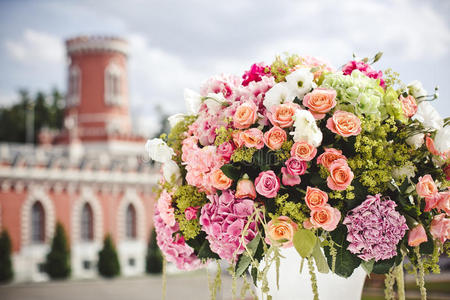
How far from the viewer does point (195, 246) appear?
2076 millimetres

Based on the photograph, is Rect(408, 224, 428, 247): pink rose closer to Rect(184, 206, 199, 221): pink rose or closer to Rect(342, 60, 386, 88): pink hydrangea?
Rect(342, 60, 386, 88): pink hydrangea

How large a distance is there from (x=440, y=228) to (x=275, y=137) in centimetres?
69

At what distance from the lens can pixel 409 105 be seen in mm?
1911

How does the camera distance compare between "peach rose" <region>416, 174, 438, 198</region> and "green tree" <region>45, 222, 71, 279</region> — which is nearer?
"peach rose" <region>416, 174, 438, 198</region>

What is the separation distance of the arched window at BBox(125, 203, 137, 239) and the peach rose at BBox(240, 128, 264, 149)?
2342cm

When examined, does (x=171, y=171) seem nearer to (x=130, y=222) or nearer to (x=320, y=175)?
(x=320, y=175)

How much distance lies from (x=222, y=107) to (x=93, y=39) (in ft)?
97.9

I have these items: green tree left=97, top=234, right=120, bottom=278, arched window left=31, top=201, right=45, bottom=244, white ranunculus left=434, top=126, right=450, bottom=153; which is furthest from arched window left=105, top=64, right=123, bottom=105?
white ranunculus left=434, top=126, right=450, bottom=153

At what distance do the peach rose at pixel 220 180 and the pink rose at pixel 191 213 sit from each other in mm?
201

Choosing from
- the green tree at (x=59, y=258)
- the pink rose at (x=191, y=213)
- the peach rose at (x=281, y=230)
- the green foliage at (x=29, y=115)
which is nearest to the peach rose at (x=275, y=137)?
the peach rose at (x=281, y=230)

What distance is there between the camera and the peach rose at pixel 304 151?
1.66 m

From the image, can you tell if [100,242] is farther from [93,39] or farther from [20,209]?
[93,39]

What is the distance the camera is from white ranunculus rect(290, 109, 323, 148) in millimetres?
1661

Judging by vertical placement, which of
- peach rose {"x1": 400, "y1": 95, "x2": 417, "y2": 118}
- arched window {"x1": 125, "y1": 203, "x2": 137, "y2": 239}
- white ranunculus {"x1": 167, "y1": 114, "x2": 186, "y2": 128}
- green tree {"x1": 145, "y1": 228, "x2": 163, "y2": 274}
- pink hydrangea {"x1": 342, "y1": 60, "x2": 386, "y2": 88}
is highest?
pink hydrangea {"x1": 342, "y1": 60, "x2": 386, "y2": 88}
